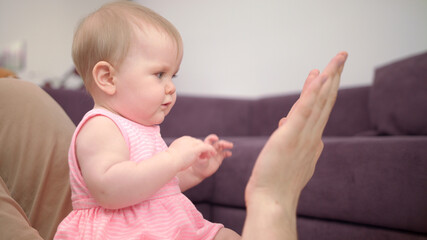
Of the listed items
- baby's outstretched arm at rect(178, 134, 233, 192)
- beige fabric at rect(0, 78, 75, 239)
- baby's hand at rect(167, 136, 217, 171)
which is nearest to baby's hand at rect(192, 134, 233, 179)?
baby's outstretched arm at rect(178, 134, 233, 192)

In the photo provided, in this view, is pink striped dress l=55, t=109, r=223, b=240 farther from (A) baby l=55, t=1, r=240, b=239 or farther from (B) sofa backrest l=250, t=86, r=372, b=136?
(B) sofa backrest l=250, t=86, r=372, b=136

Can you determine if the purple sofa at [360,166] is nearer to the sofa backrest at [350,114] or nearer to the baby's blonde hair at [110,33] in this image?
the sofa backrest at [350,114]

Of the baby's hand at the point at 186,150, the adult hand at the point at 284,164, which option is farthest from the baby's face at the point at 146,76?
the adult hand at the point at 284,164

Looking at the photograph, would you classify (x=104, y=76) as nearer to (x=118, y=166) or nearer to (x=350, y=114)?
(x=118, y=166)

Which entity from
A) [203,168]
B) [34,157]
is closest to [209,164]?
[203,168]

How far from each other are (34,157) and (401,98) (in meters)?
1.58

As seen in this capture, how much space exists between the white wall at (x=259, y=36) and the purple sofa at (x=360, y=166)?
323 mm

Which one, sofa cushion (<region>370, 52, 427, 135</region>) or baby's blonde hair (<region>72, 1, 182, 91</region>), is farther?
sofa cushion (<region>370, 52, 427, 135</region>)

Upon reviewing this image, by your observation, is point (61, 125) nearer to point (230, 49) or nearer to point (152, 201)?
point (152, 201)

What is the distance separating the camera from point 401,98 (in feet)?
5.68

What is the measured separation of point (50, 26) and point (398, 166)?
12.9 ft

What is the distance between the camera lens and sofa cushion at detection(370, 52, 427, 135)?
163 cm

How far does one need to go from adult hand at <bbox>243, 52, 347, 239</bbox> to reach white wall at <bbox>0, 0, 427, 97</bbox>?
177cm

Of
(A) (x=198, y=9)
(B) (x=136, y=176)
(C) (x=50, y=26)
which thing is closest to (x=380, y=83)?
(B) (x=136, y=176)
